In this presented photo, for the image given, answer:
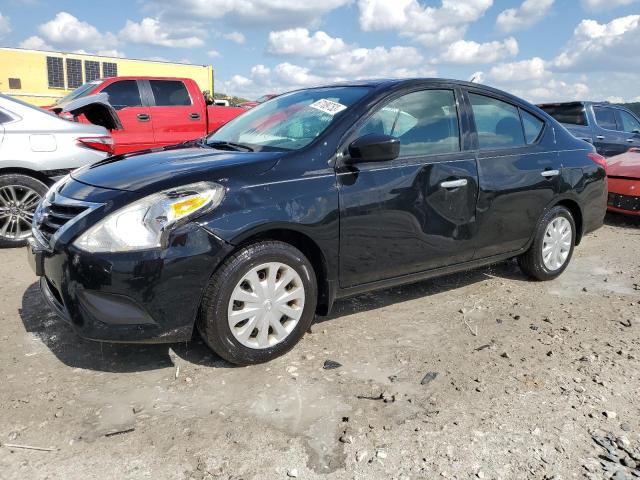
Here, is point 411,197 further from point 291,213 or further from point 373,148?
point 291,213

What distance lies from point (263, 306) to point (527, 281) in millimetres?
2757

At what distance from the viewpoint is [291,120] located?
3.71 meters

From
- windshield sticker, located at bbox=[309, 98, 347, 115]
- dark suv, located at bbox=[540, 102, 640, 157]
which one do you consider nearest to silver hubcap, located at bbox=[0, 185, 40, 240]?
windshield sticker, located at bbox=[309, 98, 347, 115]

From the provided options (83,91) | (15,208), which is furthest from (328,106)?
(83,91)

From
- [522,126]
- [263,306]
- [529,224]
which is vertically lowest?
[263,306]

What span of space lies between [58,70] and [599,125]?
17.0 meters

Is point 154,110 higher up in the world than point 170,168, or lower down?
higher up

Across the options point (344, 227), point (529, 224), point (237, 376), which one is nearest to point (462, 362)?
point (344, 227)

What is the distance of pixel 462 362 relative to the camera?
3.24 meters

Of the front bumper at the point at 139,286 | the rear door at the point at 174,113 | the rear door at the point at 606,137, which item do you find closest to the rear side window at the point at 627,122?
the rear door at the point at 606,137

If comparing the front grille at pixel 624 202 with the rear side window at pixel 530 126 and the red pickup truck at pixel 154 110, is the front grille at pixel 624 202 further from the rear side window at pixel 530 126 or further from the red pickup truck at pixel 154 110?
the red pickup truck at pixel 154 110

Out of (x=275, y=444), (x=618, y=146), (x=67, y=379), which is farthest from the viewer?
(x=618, y=146)

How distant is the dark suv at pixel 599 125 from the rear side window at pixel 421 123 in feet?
24.8

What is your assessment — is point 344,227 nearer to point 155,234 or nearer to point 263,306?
point 263,306
